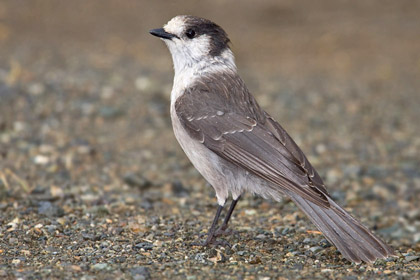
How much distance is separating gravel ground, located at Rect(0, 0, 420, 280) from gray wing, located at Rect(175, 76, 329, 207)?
67 centimetres

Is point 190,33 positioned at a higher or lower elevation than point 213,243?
higher

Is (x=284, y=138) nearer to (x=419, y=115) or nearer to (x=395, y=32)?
(x=419, y=115)

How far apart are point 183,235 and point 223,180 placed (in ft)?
2.26

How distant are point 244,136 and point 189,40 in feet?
4.33

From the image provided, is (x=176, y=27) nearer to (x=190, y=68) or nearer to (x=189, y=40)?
(x=189, y=40)

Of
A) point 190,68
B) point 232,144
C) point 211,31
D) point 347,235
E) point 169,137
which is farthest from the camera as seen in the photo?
point 169,137

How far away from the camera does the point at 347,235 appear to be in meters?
5.44

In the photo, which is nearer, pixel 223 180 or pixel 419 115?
pixel 223 180

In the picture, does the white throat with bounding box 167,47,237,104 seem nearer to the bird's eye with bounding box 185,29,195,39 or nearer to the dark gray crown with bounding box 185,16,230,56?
the dark gray crown with bounding box 185,16,230,56

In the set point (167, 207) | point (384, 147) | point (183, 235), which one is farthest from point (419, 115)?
point (183, 235)

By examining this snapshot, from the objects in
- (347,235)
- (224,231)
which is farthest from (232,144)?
(347,235)

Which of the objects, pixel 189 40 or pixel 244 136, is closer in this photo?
pixel 244 136

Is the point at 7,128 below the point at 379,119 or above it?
below

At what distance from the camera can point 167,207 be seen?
7402 mm
